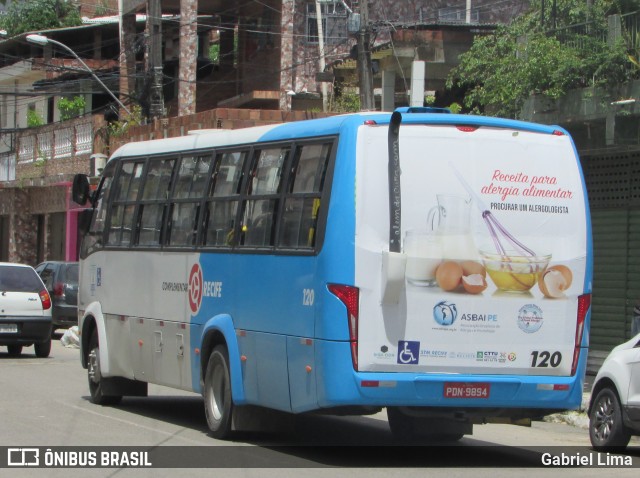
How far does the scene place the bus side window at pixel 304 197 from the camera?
399 inches

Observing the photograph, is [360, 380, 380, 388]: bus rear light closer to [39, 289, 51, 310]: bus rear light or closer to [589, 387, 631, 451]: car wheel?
[589, 387, 631, 451]: car wheel

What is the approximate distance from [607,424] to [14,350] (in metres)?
14.7

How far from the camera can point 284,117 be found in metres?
28.2

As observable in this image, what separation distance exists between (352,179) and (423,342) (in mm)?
1514

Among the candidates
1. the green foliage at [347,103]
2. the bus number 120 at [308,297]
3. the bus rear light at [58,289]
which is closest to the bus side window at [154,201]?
the bus number 120 at [308,297]

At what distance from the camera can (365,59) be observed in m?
23.0

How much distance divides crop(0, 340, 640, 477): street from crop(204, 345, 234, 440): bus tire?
17 cm

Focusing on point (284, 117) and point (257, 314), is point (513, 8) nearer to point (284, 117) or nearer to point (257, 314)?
point (284, 117)

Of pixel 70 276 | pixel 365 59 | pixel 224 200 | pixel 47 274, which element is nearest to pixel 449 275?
pixel 224 200

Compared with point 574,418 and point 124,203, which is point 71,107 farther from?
point 574,418

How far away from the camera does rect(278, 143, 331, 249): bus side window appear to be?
10125 mm

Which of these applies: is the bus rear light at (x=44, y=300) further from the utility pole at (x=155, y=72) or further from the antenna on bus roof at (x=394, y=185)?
the antenna on bus roof at (x=394, y=185)

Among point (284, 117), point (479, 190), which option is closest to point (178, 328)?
point (479, 190)

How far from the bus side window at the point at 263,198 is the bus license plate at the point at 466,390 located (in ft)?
7.14
